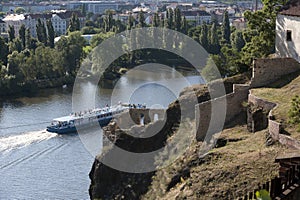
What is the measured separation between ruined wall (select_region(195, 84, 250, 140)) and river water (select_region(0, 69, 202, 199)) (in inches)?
269

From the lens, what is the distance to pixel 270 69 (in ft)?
64.7

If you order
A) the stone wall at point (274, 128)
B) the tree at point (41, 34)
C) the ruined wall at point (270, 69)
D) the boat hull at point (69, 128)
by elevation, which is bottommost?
the boat hull at point (69, 128)

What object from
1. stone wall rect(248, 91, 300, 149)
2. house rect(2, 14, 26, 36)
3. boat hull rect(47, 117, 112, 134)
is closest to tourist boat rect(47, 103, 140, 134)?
boat hull rect(47, 117, 112, 134)

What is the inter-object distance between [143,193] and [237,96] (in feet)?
14.0

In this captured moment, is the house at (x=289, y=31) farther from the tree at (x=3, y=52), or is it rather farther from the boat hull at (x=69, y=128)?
the tree at (x=3, y=52)

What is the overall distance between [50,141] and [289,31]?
51.4 ft

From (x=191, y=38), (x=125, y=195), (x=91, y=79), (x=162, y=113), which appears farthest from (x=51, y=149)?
(x=191, y=38)

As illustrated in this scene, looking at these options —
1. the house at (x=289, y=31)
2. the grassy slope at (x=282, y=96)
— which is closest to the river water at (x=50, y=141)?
the grassy slope at (x=282, y=96)

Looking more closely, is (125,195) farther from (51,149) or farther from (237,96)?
(51,149)

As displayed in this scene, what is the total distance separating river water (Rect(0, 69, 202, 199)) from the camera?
24.8 m

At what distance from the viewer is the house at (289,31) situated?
2114 centimetres

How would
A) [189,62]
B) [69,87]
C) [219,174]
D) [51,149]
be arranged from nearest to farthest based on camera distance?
[219,174] < [51,149] < [69,87] < [189,62]

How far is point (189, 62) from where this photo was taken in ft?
193

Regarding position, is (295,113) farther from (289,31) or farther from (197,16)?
(197,16)
